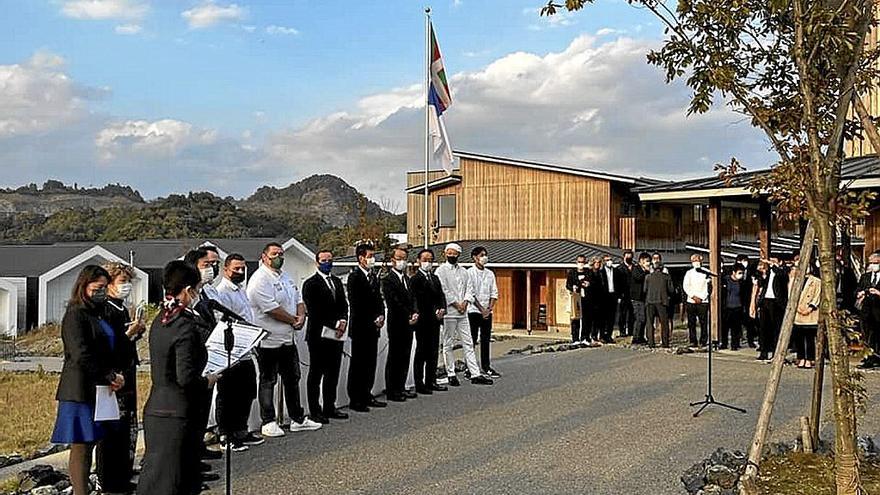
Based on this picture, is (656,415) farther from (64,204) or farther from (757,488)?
(64,204)

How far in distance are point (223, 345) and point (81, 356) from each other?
0.97 meters

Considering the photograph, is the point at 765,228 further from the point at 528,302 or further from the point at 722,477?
the point at 722,477

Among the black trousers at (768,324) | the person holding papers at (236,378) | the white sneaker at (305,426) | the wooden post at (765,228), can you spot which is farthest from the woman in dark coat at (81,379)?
the wooden post at (765,228)

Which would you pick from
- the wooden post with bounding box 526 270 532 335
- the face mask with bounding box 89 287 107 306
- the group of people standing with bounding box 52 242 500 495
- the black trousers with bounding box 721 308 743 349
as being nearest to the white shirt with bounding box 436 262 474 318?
the group of people standing with bounding box 52 242 500 495

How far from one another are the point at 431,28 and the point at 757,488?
48.0 feet

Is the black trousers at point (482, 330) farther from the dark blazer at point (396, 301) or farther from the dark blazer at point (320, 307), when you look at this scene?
the dark blazer at point (320, 307)

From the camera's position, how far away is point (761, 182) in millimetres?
7074

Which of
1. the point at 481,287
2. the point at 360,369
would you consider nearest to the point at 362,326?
the point at 360,369

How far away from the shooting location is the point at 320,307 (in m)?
9.46

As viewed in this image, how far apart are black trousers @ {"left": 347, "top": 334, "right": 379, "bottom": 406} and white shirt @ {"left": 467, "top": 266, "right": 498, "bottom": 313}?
261 cm

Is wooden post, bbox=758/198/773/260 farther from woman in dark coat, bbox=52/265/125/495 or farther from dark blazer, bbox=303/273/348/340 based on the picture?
woman in dark coat, bbox=52/265/125/495

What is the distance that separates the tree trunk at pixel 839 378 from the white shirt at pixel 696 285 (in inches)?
415

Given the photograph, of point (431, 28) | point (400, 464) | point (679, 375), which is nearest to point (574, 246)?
point (431, 28)

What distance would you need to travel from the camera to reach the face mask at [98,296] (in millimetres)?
6254
